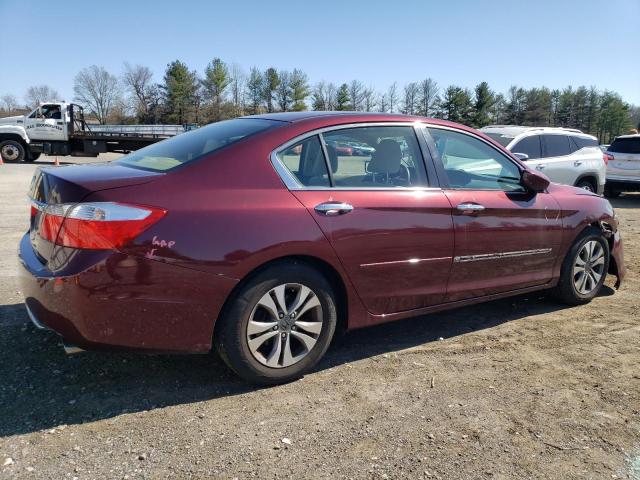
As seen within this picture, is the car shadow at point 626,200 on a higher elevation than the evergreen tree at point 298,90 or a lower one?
lower

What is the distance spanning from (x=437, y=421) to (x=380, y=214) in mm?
1287

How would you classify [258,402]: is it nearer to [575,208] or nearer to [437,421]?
[437,421]

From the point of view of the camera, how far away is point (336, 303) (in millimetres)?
3367

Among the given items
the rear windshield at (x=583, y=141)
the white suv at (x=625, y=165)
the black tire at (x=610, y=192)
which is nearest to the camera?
the rear windshield at (x=583, y=141)

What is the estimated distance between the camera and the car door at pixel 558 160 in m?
9.64

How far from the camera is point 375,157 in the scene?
3.64 metres

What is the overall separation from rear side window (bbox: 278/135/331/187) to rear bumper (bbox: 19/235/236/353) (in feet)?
2.65

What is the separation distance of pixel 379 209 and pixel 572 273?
2330mm

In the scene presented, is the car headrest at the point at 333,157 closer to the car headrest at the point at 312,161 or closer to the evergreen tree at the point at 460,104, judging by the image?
the car headrest at the point at 312,161

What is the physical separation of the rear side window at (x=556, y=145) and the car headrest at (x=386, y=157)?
709cm

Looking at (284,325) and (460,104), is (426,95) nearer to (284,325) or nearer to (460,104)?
(460,104)

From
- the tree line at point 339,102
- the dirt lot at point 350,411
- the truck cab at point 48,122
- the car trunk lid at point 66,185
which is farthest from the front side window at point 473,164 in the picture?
the tree line at point 339,102

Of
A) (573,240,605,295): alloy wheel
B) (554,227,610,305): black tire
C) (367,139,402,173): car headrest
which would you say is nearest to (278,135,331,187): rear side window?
(367,139,402,173): car headrest

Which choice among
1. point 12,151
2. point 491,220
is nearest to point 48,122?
point 12,151
